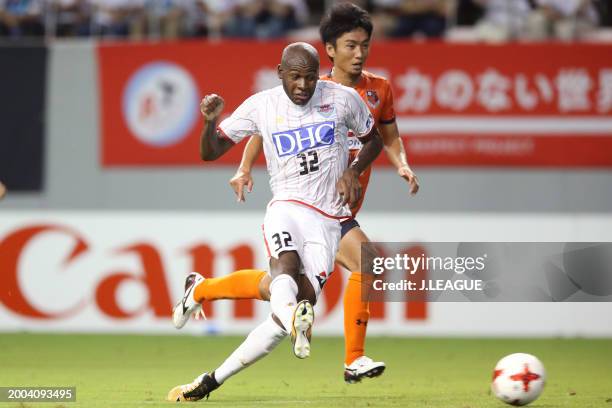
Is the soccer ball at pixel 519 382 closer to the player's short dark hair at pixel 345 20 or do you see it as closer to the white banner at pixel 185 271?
the player's short dark hair at pixel 345 20

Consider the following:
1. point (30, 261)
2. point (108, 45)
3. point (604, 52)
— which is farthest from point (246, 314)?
point (604, 52)

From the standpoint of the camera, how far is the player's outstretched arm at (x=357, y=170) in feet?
24.2

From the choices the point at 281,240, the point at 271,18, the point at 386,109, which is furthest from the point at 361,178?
the point at 271,18

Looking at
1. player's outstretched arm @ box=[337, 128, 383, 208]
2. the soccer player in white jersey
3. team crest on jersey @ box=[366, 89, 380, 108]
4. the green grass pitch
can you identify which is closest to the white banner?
the green grass pitch

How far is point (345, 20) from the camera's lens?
8.51m

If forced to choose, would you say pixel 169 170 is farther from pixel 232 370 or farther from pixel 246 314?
pixel 232 370

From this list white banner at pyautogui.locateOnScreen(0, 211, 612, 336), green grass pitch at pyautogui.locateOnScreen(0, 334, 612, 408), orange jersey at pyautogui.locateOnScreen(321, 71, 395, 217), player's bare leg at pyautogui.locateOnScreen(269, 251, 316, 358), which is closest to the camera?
player's bare leg at pyautogui.locateOnScreen(269, 251, 316, 358)

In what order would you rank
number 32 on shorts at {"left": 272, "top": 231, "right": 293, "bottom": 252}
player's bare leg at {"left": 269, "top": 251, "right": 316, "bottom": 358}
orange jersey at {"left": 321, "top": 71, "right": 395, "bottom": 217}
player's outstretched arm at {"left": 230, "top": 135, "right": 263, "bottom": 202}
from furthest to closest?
orange jersey at {"left": 321, "top": 71, "right": 395, "bottom": 217}, player's outstretched arm at {"left": 230, "top": 135, "right": 263, "bottom": 202}, number 32 on shorts at {"left": 272, "top": 231, "right": 293, "bottom": 252}, player's bare leg at {"left": 269, "top": 251, "right": 316, "bottom": 358}

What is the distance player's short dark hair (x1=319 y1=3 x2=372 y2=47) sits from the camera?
848 cm

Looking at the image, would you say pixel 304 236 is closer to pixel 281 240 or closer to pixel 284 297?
pixel 281 240

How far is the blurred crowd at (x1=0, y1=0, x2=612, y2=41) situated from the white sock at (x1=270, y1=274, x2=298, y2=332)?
387 inches

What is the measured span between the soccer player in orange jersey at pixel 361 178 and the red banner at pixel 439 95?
7635mm

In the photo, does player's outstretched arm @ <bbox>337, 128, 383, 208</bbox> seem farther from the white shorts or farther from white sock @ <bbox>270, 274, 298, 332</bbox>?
white sock @ <bbox>270, 274, 298, 332</bbox>

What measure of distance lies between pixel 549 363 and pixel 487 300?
2722 mm
